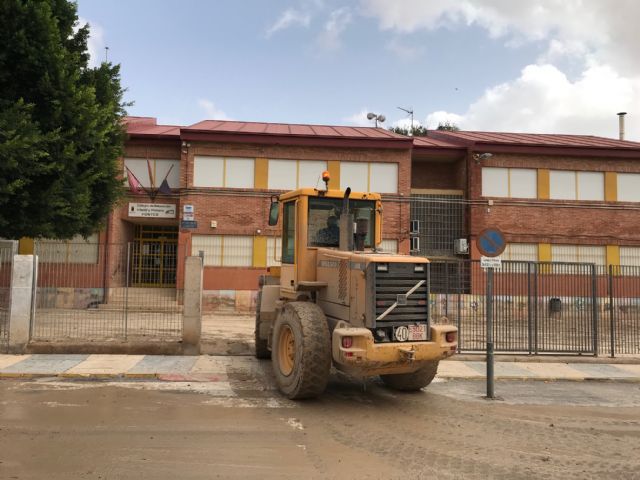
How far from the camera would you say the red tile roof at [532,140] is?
21.1 meters

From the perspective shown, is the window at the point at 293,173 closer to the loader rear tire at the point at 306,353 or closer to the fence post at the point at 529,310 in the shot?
the fence post at the point at 529,310

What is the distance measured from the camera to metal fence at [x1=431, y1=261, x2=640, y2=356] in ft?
35.7

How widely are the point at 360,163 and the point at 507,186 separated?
6.55m

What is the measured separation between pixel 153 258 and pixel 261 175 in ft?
22.8

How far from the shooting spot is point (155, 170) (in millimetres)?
20281

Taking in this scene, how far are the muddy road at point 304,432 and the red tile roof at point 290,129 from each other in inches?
542

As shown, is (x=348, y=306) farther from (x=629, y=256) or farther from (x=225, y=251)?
(x=629, y=256)

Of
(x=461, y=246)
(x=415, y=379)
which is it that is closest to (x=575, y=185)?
(x=461, y=246)

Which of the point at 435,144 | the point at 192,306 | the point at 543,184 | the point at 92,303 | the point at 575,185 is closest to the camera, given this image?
the point at 192,306

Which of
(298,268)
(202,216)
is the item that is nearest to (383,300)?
(298,268)

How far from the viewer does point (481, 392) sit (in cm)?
798

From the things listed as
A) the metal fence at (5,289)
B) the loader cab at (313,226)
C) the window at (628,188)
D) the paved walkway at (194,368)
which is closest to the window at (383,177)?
the window at (628,188)

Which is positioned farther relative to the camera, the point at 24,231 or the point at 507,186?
the point at 507,186

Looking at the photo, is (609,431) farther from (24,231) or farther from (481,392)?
(24,231)
